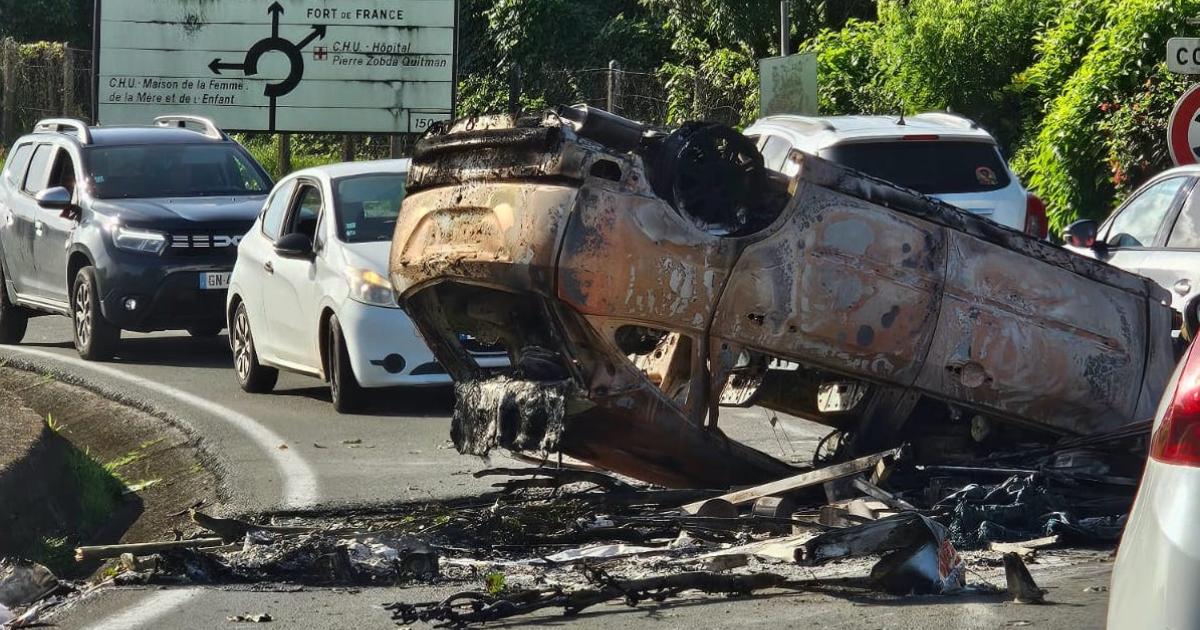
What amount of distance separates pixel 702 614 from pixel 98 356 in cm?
1047

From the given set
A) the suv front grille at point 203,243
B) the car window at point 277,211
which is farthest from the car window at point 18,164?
the car window at point 277,211

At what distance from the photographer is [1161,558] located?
3.49m

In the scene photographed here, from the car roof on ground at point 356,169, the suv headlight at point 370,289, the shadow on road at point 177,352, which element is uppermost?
the car roof on ground at point 356,169

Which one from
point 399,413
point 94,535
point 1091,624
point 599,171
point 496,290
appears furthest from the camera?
point 399,413

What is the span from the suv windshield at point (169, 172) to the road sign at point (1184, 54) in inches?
303

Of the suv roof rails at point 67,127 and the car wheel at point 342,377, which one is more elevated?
the suv roof rails at point 67,127

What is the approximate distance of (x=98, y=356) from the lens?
15391 millimetres

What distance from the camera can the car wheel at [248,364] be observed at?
13156 millimetres

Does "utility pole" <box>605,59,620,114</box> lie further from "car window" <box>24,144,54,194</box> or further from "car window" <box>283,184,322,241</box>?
"car window" <box>283,184,322,241</box>

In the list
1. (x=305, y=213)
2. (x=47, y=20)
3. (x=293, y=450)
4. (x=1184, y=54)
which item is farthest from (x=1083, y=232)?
(x=47, y=20)

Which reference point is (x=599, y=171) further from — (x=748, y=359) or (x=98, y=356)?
(x=98, y=356)

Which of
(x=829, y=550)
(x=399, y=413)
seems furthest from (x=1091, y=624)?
(x=399, y=413)

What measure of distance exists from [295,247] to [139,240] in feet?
11.0

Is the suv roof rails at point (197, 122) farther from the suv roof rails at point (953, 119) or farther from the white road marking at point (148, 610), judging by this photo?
the white road marking at point (148, 610)
